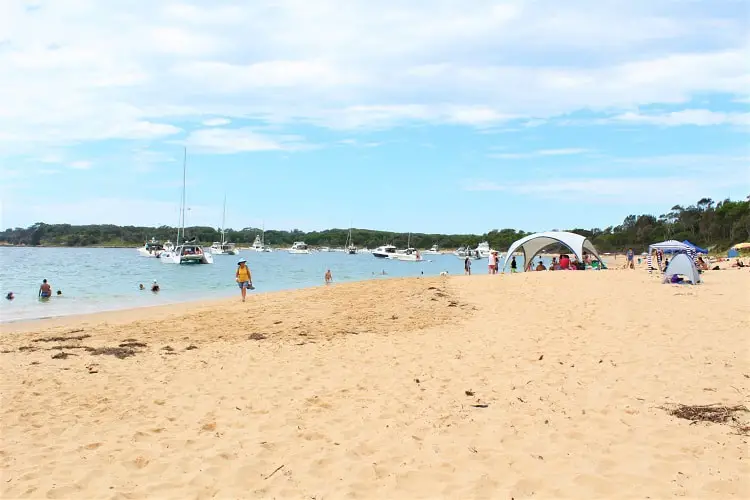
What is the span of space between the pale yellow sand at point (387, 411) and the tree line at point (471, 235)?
7112cm

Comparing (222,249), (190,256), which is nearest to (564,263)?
(190,256)

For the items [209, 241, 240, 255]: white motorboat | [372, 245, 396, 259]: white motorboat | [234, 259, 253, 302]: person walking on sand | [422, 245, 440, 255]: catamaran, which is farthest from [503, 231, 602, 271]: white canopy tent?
[422, 245, 440, 255]: catamaran

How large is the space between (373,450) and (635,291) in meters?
14.0

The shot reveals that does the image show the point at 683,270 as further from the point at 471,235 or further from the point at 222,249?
the point at 471,235

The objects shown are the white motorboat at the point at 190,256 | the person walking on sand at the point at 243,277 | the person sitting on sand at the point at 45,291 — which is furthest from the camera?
the white motorboat at the point at 190,256

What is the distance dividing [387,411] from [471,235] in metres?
174

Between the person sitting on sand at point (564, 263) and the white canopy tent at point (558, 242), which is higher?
the white canopy tent at point (558, 242)

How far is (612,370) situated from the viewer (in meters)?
7.50

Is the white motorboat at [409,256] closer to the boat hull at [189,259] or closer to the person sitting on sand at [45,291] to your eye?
the boat hull at [189,259]

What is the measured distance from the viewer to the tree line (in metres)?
80.1

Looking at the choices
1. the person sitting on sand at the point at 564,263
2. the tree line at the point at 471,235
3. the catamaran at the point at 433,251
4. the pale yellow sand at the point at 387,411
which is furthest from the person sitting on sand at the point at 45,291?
the catamaran at the point at 433,251

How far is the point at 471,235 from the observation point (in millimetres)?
177750

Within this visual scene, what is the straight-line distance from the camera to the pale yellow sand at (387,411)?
4.33 metres

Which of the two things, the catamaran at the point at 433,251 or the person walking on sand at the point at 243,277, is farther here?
the catamaran at the point at 433,251
